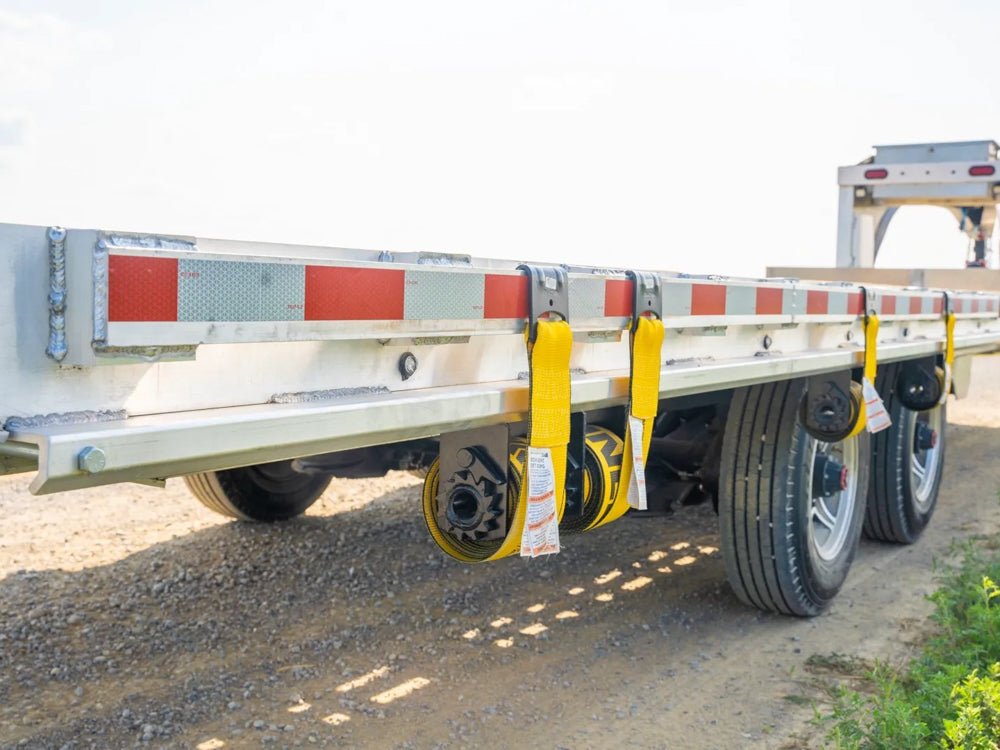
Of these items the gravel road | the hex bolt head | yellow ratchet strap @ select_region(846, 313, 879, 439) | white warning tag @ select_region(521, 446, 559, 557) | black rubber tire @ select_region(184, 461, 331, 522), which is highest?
yellow ratchet strap @ select_region(846, 313, 879, 439)

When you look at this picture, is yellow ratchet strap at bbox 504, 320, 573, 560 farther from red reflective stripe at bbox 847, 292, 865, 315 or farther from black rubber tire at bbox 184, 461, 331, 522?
black rubber tire at bbox 184, 461, 331, 522

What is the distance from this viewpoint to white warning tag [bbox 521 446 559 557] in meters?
→ 2.17

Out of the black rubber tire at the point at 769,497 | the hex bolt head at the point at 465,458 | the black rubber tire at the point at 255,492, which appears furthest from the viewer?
the black rubber tire at the point at 255,492

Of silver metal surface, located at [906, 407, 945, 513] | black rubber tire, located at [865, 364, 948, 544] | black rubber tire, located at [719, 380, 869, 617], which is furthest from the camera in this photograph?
silver metal surface, located at [906, 407, 945, 513]

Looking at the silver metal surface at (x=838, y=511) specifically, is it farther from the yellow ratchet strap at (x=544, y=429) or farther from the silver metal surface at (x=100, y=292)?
the silver metal surface at (x=100, y=292)

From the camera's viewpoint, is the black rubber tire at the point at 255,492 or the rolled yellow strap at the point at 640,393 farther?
the black rubber tire at the point at 255,492

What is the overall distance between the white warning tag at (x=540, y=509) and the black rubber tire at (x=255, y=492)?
235 cm

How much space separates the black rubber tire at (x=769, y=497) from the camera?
364cm

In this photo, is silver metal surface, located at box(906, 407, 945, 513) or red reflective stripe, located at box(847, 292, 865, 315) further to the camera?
silver metal surface, located at box(906, 407, 945, 513)

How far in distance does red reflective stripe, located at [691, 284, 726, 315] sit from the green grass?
46.3 inches

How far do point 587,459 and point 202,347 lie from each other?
1127 millimetres

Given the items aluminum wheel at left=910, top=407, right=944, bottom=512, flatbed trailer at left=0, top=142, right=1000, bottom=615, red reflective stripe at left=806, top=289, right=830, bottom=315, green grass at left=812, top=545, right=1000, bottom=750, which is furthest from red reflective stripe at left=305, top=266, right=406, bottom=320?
aluminum wheel at left=910, top=407, right=944, bottom=512

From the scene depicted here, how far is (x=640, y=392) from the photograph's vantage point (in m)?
2.49

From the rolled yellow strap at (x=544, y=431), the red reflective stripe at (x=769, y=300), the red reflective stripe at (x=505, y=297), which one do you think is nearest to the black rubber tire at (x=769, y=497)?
the red reflective stripe at (x=769, y=300)
